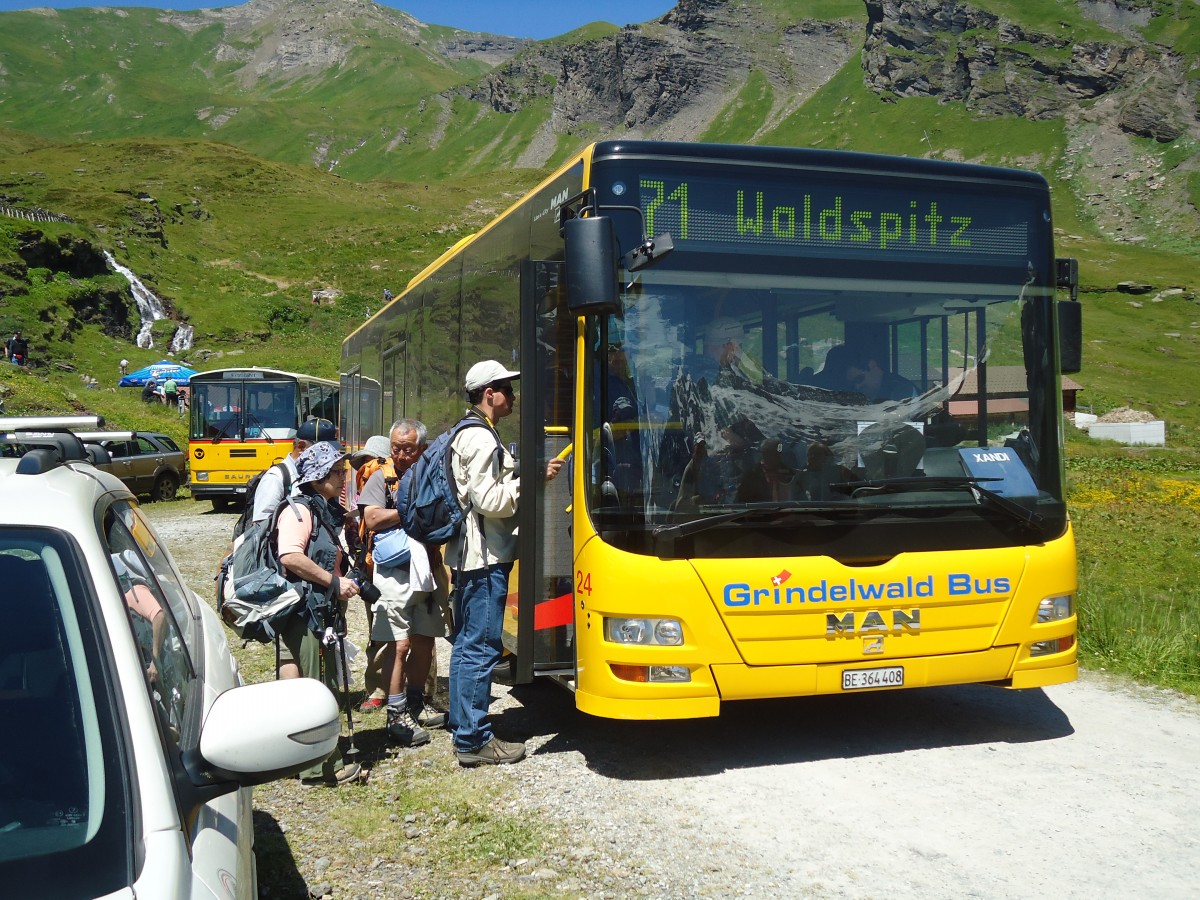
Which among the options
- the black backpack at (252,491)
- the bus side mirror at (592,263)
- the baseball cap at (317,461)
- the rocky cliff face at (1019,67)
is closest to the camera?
the bus side mirror at (592,263)

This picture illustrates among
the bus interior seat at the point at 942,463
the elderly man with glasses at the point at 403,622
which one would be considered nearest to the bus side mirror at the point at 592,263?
Result: the bus interior seat at the point at 942,463

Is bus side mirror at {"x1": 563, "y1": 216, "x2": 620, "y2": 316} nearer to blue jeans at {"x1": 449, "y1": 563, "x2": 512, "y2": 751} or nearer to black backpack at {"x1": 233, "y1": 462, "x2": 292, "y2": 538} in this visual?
blue jeans at {"x1": 449, "y1": 563, "x2": 512, "y2": 751}

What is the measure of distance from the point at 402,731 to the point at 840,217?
13.1ft

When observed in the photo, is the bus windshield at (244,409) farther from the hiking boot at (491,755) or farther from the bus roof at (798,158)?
the hiking boot at (491,755)

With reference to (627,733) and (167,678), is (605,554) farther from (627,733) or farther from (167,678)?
(167,678)

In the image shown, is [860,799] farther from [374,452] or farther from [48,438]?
[374,452]

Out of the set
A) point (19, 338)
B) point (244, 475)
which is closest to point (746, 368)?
point (244, 475)

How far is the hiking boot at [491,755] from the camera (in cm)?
613

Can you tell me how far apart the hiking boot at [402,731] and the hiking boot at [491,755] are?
592 mm

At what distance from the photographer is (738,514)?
5.70 m

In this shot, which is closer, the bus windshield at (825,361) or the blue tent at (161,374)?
the bus windshield at (825,361)

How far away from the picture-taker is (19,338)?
141ft

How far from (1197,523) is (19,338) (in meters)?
41.3

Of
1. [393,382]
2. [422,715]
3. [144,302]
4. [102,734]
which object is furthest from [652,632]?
[144,302]
